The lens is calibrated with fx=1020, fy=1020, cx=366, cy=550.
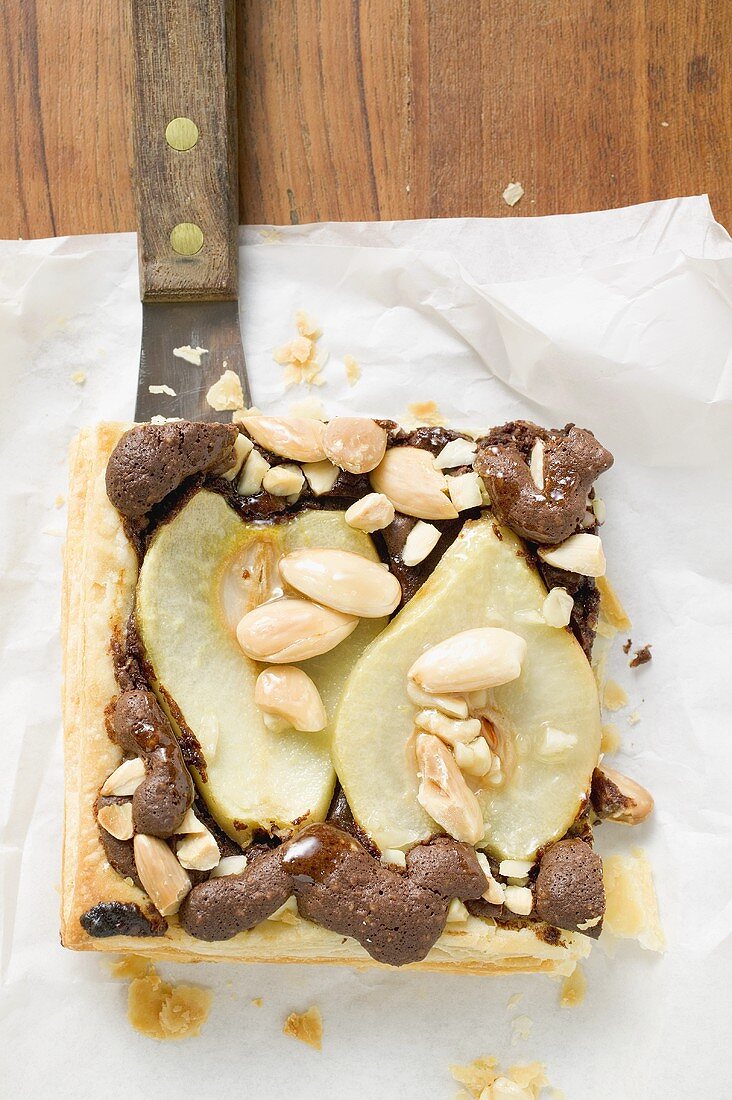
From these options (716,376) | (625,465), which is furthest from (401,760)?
(716,376)

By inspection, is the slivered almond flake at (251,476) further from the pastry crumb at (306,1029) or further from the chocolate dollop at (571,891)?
the pastry crumb at (306,1029)

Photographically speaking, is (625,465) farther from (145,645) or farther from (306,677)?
(145,645)

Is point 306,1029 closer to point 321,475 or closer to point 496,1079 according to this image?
point 496,1079

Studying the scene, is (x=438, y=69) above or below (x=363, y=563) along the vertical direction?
above

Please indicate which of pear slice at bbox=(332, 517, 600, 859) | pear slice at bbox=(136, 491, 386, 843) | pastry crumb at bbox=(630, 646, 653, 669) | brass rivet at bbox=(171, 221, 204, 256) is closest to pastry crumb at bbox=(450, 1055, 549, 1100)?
pear slice at bbox=(332, 517, 600, 859)

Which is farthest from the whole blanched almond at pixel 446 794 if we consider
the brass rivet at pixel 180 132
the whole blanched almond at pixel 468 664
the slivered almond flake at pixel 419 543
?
the brass rivet at pixel 180 132

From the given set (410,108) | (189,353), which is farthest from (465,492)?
(410,108)
